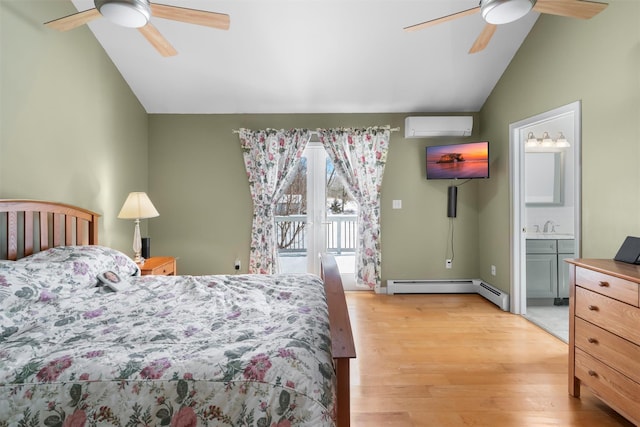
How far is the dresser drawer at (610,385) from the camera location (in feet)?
5.54

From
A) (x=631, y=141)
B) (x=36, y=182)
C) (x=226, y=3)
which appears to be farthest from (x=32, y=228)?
(x=631, y=141)

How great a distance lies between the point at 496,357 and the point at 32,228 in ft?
11.6

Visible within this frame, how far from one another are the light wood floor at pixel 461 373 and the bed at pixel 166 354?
32.0 inches

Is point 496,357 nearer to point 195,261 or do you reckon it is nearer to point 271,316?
point 271,316

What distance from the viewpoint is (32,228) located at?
7.90 ft

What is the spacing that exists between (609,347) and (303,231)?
10.5 feet

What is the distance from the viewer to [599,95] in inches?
98.3

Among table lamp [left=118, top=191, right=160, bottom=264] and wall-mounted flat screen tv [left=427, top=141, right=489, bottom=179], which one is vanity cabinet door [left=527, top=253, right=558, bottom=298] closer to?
wall-mounted flat screen tv [left=427, top=141, right=489, bottom=179]

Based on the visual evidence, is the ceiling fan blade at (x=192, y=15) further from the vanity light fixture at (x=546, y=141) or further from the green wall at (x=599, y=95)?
the vanity light fixture at (x=546, y=141)

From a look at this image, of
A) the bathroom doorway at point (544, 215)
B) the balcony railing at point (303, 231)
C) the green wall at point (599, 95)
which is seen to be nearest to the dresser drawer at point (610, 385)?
the green wall at point (599, 95)

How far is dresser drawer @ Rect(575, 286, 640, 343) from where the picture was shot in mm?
1688

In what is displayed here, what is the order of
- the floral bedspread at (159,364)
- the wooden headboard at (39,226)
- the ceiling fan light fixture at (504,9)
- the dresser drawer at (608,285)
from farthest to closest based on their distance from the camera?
1. the wooden headboard at (39,226)
2. the ceiling fan light fixture at (504,9)
3. the dresser drawer at (608,285)
4. the floral bedspread at (159,364)

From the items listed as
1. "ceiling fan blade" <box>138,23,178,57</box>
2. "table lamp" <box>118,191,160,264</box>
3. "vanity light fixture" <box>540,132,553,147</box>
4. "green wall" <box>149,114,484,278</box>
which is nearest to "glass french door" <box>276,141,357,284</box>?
"green wall" <box>149,114,484,278</box>

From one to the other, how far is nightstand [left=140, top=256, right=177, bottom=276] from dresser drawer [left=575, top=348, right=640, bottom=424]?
332cm
